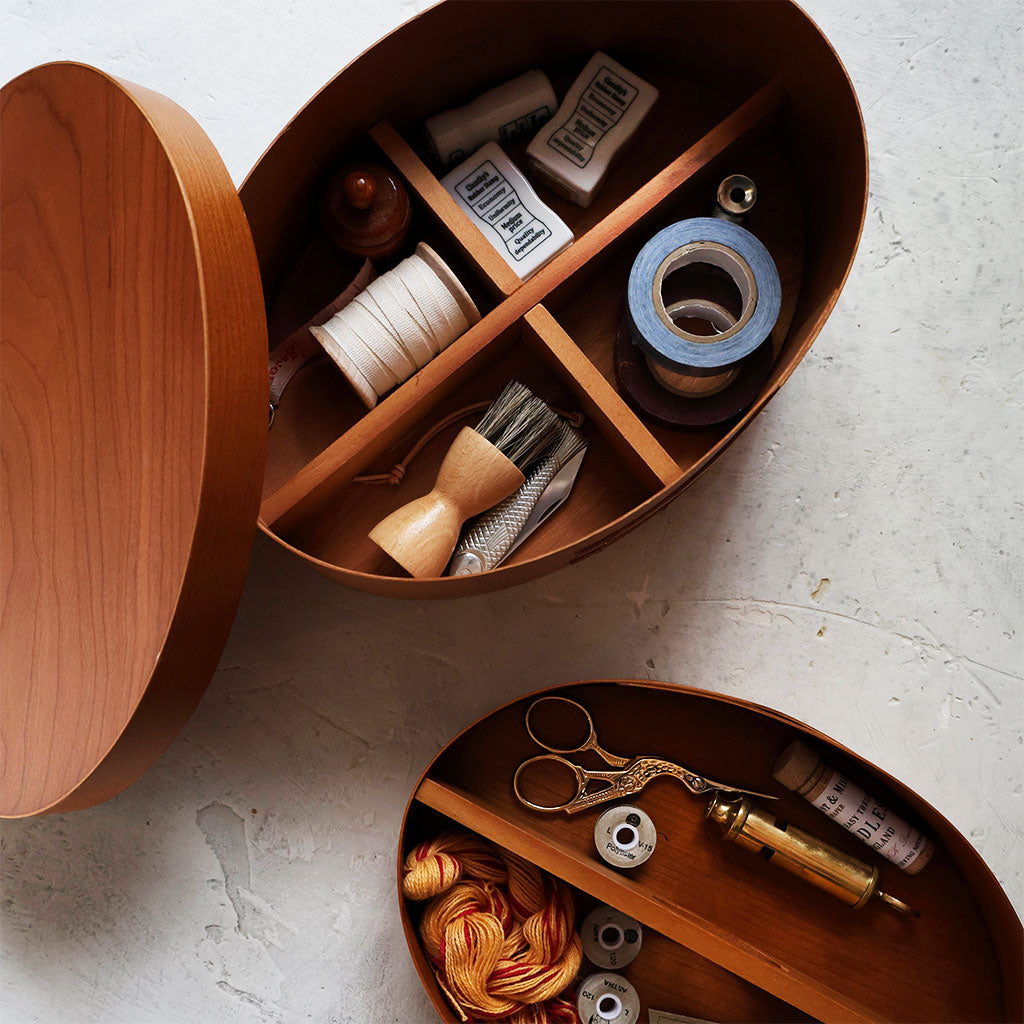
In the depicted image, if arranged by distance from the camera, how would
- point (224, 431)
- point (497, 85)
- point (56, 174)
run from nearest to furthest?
point (224, 431), point (56, 174), point (497, 85)

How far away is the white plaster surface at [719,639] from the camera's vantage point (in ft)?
3.57

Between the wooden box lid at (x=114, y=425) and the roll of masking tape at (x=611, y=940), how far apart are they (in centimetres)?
51

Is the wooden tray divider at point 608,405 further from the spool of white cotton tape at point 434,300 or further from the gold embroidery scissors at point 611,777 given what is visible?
the gold embroidery scissors at point 611,777

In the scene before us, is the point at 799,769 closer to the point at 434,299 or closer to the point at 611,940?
the point at 611,940

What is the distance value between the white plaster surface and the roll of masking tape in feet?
0.83

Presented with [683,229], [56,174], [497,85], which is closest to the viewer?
[56,174]

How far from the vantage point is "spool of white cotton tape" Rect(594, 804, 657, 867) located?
96 centimetres

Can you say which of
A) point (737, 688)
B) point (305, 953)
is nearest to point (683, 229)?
point (737, 688)

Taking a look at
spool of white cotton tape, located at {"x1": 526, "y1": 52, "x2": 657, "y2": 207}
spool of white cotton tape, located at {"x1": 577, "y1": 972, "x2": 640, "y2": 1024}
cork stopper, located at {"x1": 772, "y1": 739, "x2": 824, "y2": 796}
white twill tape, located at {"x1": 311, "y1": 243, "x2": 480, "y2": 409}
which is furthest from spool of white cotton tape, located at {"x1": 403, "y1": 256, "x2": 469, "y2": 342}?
spool of white cotton tape, located at {"x1": 577, "y1": 972, "x2": 640, "y2": 1024}

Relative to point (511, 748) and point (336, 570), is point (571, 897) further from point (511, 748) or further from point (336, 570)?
point (336, 570)

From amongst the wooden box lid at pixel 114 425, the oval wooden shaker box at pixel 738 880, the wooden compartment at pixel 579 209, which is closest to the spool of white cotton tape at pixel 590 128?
the wooden compartment at pixel 579 209

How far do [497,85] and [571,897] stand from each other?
958 millimetres

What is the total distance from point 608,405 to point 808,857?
53 centimetres

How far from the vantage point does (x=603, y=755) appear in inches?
39.2
